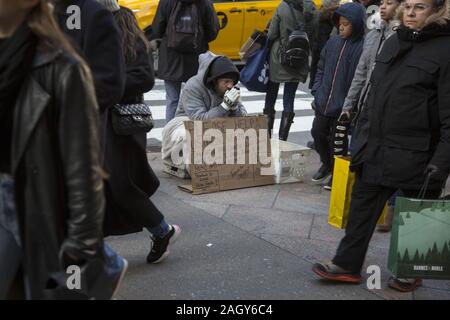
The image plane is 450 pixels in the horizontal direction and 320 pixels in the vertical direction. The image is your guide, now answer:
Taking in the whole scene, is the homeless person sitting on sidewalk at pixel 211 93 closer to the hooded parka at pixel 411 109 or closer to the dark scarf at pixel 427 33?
the hooded parka at pixel 411 109

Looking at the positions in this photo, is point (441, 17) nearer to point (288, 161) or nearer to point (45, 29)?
point (45, 29)

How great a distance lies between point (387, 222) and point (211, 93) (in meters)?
1.96

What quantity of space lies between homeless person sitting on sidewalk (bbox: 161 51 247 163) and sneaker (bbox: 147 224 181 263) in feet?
6.10

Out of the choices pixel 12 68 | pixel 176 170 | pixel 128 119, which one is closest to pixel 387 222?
pixel 176 170

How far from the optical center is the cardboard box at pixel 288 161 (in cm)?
633

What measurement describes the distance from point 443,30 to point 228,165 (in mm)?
2716

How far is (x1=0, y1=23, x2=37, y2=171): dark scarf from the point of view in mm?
2061

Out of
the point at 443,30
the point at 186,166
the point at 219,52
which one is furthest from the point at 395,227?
the point at 219,52

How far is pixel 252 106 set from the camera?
10711 millimetres

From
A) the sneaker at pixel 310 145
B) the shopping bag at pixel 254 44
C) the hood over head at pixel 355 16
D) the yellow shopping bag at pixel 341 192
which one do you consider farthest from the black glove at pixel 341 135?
the shopping bag at pixel 254 44

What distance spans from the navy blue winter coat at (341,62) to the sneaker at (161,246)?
7.52 feet

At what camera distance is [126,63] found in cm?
388

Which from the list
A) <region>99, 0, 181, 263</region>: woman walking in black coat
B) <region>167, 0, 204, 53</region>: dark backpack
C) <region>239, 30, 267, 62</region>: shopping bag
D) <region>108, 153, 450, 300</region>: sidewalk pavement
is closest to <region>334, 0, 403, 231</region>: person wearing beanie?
<region>108, 153, 450, 300</region>: sidewalk pavement

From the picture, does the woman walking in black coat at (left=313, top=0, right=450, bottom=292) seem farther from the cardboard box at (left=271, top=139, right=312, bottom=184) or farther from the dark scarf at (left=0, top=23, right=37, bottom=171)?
the cardboard box at (left=271, top=139, right=312, bottom=184)
